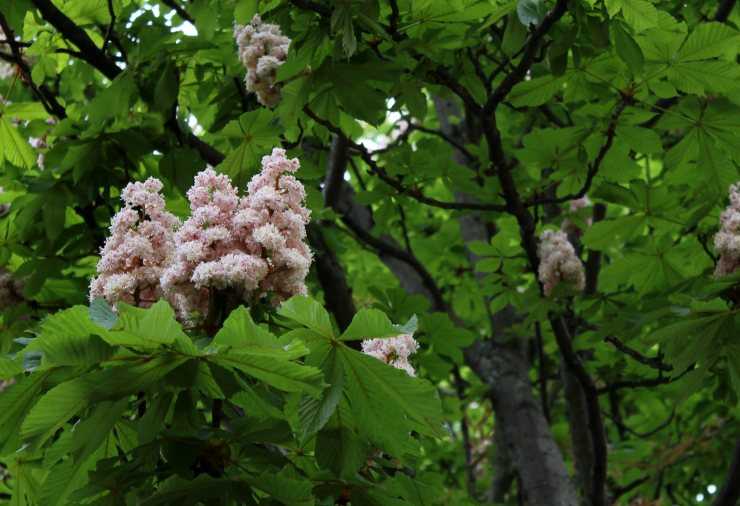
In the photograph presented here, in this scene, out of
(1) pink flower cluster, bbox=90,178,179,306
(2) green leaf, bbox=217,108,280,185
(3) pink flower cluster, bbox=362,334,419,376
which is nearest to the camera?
(1) pink flower cluster, bbox=90,178,179,306

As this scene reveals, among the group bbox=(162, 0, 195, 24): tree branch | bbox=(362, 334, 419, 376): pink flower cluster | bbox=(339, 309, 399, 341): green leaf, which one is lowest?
bbox=(339, 309, 399, 341): green leaf

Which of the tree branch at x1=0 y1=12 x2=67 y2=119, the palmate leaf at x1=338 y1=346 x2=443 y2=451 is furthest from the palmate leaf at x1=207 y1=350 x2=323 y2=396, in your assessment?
the tree branch at x1=0 y1=12 x2=67 y2=119

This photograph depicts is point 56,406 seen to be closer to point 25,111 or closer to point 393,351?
point 393,351

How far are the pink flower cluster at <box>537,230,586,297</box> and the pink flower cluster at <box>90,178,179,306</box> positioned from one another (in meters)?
2.17

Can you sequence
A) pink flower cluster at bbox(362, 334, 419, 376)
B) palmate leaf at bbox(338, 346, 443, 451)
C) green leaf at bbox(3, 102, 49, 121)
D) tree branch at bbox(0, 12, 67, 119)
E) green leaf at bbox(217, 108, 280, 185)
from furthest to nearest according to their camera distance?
1. green leaf at bbox(3, 102, 49, 121)
2. tree branch at bbox(0, 12, 67, 119)
3. green leaf at bbox(217, 108, 280, 185)
4. pink flower cluster at bbox(362, 334, 419, 376)
5. palmate leaf at bbox(338, 346, 443, 451)

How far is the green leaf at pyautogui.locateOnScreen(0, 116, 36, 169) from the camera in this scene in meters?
3.54

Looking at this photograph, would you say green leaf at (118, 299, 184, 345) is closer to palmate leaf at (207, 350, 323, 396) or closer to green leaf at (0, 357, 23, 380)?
palmate leaf at (207, 350, 323, 396)

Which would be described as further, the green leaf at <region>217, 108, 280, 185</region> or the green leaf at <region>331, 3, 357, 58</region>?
the green leaf at <region>217, 108, 280, 185</region>

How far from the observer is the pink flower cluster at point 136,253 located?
1.97m

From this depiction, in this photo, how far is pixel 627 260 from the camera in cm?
383

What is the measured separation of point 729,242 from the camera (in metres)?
2.93

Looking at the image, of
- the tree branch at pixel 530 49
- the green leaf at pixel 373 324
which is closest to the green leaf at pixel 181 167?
the tree branch at pixel 530 49

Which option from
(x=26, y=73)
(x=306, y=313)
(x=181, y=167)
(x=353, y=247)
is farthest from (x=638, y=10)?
(x=353, y=247)

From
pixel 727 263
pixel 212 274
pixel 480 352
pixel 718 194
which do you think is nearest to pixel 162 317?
pixel 212 274
